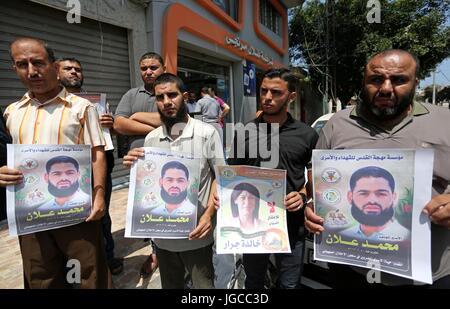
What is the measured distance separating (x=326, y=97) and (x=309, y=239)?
1670cm

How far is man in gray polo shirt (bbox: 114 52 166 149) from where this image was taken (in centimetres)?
230

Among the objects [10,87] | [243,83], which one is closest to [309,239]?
[10,87]

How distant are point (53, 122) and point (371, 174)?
5.62ft

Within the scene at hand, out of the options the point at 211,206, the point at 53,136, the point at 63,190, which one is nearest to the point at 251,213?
the point at 211,206

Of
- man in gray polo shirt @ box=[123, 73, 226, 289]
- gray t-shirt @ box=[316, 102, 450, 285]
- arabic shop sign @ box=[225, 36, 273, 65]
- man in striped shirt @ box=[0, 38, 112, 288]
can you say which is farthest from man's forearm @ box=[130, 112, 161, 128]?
arabic shop sign @ box=[225, 36, 273, 65]

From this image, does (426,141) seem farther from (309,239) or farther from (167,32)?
(167,32)

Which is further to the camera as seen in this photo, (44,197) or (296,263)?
(296,263)

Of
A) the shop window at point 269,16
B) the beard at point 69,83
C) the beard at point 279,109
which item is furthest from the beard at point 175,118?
the shop window at point 269,16

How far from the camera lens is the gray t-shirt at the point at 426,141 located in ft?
4.75

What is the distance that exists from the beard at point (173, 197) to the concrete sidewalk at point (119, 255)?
142cm

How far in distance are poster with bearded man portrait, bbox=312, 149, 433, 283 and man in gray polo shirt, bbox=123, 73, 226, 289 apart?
25.2 inches

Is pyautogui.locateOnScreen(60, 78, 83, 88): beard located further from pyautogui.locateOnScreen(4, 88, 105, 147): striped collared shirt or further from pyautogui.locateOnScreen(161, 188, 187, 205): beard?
pyautogui.locateOnScreen(161, 188, 187, 205): beard
